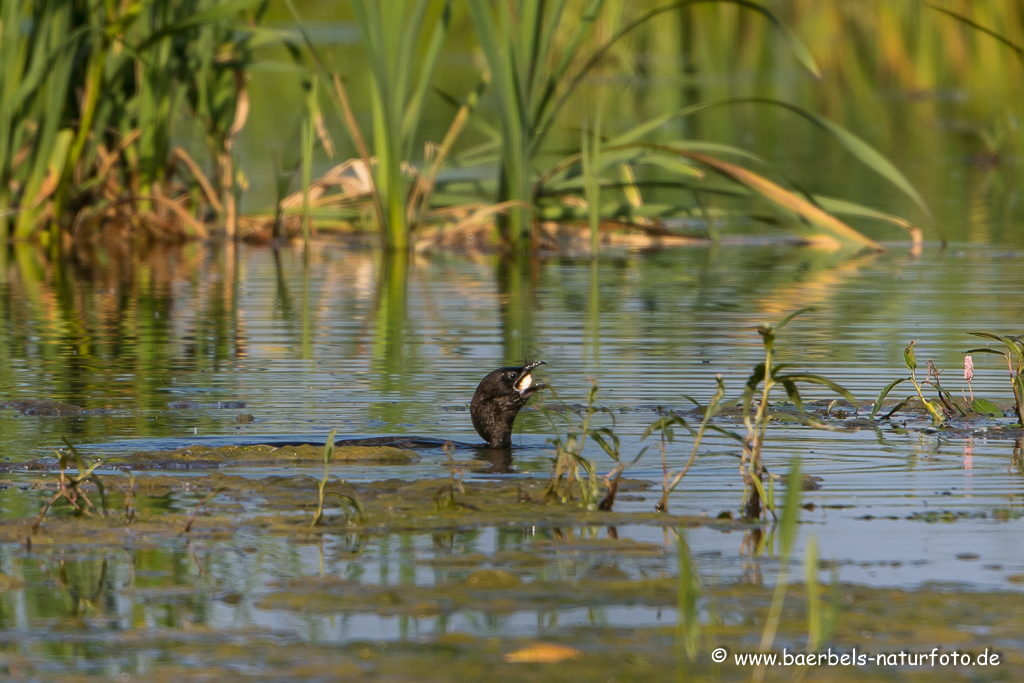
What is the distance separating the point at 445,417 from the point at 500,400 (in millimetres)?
780

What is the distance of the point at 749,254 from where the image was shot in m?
13.1

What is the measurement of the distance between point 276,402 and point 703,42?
3204 cm

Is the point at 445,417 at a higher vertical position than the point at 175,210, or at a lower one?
lower

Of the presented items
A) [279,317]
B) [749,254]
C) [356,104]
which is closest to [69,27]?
[279,317]

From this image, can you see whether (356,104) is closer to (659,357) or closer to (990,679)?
(659,357)

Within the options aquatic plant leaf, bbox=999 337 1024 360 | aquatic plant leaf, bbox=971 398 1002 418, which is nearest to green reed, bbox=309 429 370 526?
aquatic plant leaf, bbox=999 337 1024 360

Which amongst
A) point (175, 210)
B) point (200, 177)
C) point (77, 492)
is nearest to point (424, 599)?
point (77, 492)

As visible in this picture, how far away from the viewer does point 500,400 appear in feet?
19.7

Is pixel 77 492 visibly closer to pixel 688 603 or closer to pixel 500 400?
pixel 500 400

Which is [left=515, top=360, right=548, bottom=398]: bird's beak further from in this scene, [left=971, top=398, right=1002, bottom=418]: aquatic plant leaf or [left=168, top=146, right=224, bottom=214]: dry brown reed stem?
[left=168, top=146, right=224, bottom=214]: dry brown reed stem

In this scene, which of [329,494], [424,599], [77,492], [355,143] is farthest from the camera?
[355,143]

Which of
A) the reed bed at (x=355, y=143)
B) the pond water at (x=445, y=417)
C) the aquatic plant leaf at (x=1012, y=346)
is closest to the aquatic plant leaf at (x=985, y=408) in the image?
the pond water at (x=445, y=417)

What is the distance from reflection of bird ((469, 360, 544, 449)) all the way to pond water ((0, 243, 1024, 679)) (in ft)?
0.59

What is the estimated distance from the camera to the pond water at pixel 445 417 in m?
3.83
